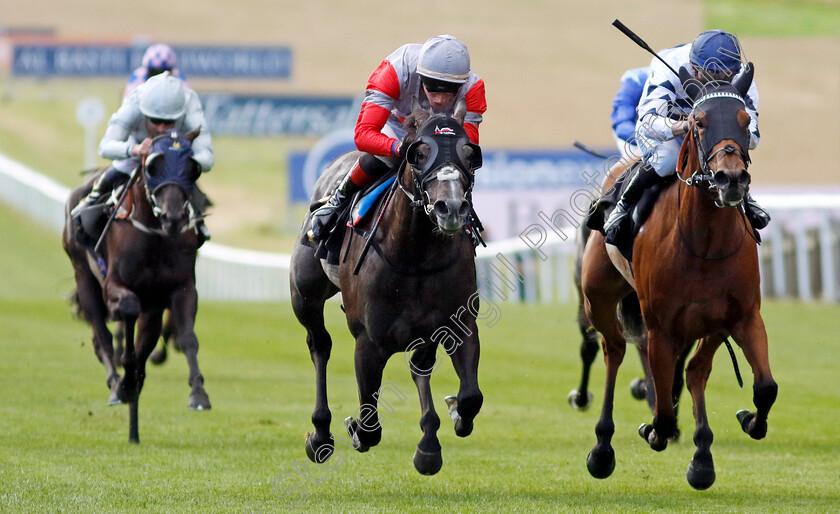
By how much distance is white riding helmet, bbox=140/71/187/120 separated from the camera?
353 inches

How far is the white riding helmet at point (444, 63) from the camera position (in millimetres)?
5992

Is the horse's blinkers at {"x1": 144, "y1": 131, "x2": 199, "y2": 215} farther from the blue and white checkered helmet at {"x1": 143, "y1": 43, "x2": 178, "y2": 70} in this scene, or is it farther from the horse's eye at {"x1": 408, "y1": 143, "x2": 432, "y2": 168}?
the horse's eye at {"x1": 408, "y1": 143, "x2": 432, "y2": 168}

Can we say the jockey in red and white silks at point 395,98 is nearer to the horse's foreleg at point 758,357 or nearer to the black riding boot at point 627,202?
the black riding boot at point 627,202

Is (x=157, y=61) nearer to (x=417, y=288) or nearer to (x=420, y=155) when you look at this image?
(x=417, y=288)

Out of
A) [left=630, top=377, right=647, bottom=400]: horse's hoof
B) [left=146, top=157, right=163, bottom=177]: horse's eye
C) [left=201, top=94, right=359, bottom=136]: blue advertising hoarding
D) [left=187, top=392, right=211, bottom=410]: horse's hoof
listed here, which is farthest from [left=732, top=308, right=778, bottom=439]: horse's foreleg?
[left=201, top=94, right=359, bottom=136]: blue advertising hoarding

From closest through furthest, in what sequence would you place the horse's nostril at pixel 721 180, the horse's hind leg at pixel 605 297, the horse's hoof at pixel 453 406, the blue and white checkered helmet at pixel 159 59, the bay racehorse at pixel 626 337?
the horse's nostril at pixel 721 180
the horse's hoof at pixel 453 406
the bay racehorse at pixel 626 337
the horse's hind leg at pixel 605 297
the blue and white checkered helmet at pixel 159 59

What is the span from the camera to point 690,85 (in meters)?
6.27

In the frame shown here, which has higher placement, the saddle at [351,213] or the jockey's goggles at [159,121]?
the jockey's goggles at [159,121]

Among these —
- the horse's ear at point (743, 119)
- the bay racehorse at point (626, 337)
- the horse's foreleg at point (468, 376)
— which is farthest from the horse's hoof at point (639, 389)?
the horse's ear at point (743, 119)

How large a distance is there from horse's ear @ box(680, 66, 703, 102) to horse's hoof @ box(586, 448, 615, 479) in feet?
Answer: 6.77

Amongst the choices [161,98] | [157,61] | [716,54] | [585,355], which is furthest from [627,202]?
[157,61]

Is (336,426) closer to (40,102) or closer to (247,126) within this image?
(247,126)

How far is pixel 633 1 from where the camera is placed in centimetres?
6022

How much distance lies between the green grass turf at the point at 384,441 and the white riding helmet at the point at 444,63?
211 cm
